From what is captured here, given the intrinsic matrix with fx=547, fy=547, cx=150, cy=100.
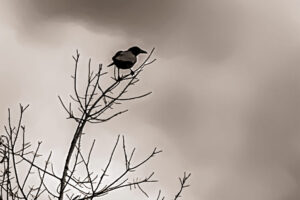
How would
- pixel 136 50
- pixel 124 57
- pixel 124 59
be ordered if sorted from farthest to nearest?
pixel 136 50 → pixel 124 57 → pixel 124 59

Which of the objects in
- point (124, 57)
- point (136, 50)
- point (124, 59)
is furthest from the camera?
point (136, 50)

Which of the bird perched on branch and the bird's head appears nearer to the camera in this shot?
the bird perched on branch

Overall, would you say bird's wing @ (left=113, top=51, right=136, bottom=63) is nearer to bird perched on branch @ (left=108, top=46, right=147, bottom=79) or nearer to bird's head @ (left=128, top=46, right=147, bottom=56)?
bird perched on branch @ (left=108, top=46, right=147, bottom=79)

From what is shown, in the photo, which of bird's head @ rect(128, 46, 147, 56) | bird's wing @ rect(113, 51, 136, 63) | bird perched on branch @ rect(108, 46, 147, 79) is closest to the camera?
bird perched on branch @ rect(108, 46, 147, 79)

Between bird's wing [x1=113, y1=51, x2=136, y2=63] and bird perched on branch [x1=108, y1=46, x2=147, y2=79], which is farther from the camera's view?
bird's wing [x1=113, y1=51, x2=136, y2=63]

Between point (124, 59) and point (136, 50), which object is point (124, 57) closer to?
point (124, 59)

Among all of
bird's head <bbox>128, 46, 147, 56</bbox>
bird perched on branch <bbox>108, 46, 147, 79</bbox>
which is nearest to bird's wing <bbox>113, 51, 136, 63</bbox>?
bird perched on branch <bbox>108, 46, 147, 79</bbox>

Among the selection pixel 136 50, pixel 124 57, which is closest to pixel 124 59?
pixel 124 57

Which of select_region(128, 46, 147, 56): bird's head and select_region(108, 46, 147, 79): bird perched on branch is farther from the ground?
select_region(128, 46, 147, 56): bird's head

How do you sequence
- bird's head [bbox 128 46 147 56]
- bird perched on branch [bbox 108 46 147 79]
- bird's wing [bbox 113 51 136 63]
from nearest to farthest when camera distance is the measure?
1. bird perched on branch [bbox 108 46 147 79]
2. bird's wing [bbox 113 51 136 63]
3. bird's head [bbox 128 46 147 56]

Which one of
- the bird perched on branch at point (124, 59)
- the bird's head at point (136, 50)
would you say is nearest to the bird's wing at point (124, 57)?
the bird perched on branch at point (124, 59)

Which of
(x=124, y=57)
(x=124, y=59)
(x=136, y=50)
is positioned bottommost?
(x=124, y=59)

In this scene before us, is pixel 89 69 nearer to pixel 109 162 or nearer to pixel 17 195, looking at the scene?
pixel 109 162

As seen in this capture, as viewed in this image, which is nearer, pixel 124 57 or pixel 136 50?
pixel 124 57
